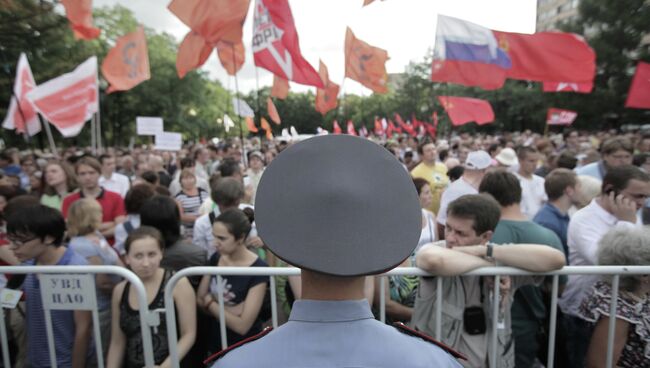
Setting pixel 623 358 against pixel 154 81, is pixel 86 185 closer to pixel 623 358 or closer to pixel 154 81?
pixel 623 358

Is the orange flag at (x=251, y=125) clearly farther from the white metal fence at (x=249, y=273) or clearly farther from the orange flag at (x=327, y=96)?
the white metal fence at (x=249, y=273)

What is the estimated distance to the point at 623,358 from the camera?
2.16 metres

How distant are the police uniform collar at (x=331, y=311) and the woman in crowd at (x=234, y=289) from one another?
1.50 m

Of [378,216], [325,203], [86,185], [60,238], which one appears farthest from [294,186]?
[86,185]

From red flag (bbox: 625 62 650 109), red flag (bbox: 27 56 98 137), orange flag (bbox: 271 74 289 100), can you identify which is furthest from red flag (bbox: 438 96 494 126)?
red flag (bbox: 27 56 98 137)

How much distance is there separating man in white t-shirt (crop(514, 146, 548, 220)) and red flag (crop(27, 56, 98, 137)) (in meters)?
7.20

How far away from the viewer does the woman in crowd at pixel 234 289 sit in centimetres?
266

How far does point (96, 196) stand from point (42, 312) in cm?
259

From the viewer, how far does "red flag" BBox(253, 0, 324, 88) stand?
6031 millimetres

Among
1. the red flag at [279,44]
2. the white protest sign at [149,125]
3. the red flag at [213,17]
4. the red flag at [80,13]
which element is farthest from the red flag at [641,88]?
the white protest sign at [149,125]

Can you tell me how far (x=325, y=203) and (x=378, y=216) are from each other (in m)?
0.13

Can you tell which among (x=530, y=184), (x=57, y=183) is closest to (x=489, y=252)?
(x=530, y=184)

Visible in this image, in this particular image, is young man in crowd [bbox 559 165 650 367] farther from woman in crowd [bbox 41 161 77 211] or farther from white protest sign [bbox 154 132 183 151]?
white protest sign [bbox 154 132 183 151]

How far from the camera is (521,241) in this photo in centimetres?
284
